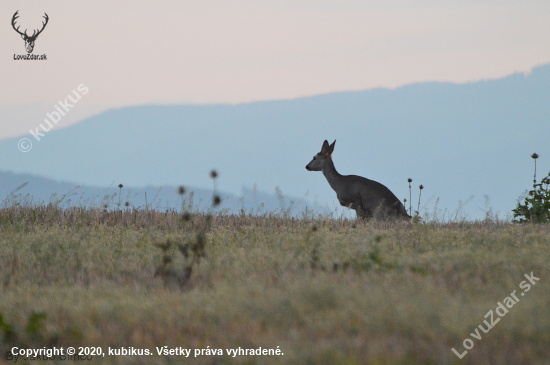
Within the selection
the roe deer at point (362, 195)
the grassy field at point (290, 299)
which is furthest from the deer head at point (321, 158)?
the grassy field at point (290, 299)

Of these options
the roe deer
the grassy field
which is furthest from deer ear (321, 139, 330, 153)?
the grassy field

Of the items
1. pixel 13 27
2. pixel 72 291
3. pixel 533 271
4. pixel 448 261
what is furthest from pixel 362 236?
pixel 13 27

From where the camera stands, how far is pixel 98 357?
4246 millimetres

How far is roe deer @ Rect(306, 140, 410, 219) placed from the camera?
12922 mm

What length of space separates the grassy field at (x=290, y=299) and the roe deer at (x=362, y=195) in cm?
390

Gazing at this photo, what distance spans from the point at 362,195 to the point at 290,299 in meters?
9.03

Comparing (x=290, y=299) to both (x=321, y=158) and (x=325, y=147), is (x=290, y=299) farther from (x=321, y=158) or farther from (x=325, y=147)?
(x=321, y=158)

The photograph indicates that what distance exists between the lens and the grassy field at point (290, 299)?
158 inches

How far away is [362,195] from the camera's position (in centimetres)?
1378

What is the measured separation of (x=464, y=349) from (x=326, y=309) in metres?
1.25

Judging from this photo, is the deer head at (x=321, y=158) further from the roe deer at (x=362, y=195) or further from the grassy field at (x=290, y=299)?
the grassy field at (x=290, y=299)

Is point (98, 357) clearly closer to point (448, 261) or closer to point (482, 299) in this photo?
point (482, 299)

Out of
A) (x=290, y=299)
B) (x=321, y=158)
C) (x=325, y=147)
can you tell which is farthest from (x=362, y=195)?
(x=290, y=299)

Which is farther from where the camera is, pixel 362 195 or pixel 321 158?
pixel 321 158
